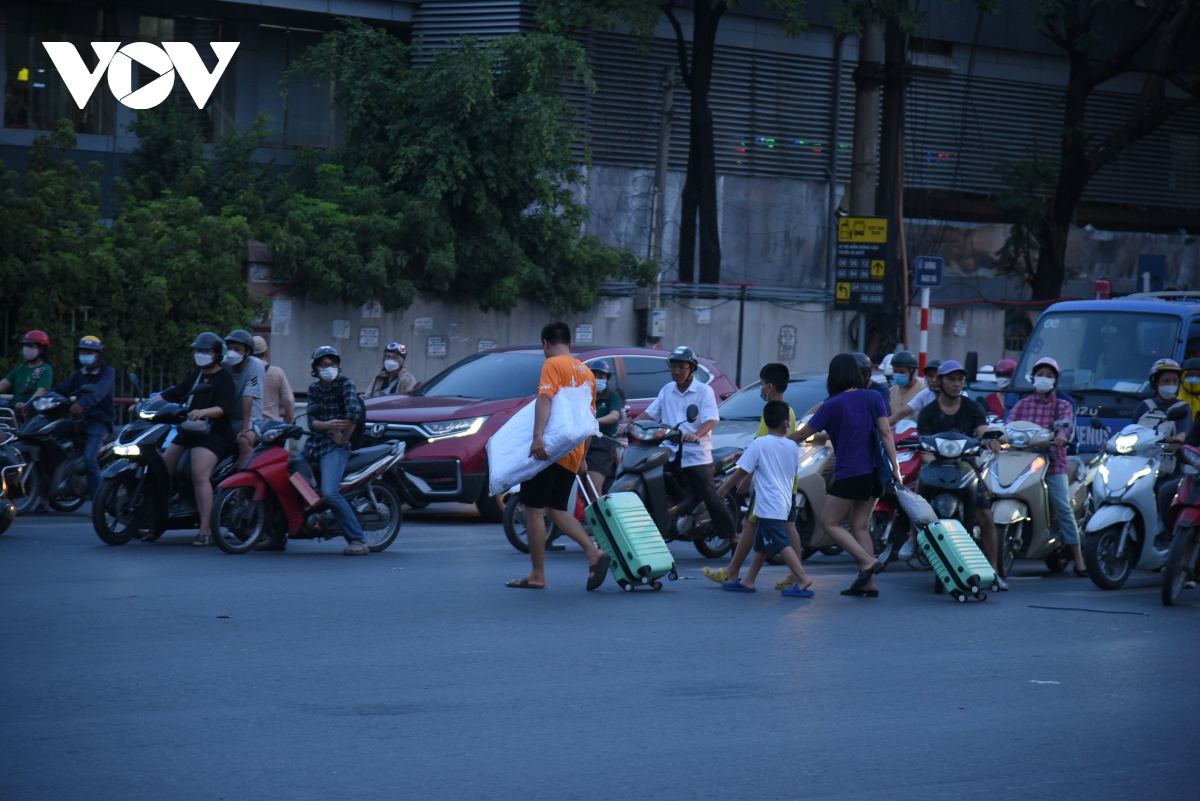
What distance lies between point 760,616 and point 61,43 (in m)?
20.0

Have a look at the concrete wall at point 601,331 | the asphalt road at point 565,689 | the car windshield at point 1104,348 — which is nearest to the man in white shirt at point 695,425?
the asphalt road at point 565,689

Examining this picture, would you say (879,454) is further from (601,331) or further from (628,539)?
(601,331)

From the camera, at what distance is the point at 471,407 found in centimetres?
1529

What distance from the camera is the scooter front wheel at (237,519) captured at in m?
11.9

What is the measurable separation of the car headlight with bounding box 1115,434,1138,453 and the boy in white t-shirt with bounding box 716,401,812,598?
2636 mm

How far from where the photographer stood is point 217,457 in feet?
40.3

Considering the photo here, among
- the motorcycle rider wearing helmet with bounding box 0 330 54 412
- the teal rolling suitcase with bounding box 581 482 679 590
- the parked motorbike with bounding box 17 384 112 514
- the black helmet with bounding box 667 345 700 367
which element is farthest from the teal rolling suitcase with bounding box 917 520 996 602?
the motorcycle rider wearing helmet with bounding box 0 330 54 412

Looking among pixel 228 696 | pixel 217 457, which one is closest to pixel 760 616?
pixel 228 696

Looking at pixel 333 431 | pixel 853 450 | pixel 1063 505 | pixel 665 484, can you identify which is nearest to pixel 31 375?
pixel 333 431

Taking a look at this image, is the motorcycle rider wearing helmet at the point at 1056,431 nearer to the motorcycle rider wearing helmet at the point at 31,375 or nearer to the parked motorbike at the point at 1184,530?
the parked motorbike at the point at 1184,530

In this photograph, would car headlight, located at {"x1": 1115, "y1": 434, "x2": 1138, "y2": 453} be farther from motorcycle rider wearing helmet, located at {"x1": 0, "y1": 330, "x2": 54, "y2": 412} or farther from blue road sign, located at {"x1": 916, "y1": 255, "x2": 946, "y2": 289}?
blue road sign, located at {"x1": 916, "y1": 255, "x2": 946, "y2": 289}

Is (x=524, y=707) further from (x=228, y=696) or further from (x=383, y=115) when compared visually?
(x=383, y=115)

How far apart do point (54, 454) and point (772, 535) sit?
24.5 feet

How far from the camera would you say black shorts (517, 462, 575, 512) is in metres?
10.2
